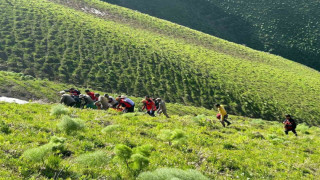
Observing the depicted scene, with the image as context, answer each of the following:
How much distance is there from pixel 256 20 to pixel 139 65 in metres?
85.2

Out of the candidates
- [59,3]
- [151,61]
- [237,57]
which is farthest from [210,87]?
[59,3]

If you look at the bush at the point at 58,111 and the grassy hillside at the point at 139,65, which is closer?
the bush at the point at 58,111

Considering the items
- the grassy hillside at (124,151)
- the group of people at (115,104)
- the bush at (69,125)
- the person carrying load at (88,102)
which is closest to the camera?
the grassy hillside at (124,151)

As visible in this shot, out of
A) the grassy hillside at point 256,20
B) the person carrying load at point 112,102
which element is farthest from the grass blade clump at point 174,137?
the grassy hillside at point 256,20

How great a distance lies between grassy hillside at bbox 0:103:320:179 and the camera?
316 inches

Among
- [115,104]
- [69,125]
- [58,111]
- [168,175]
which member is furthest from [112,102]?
[168,175]

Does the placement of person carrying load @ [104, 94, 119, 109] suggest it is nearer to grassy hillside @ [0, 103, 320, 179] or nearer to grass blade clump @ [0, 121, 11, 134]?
grassy hillside @ [0, 103, 320, 179]

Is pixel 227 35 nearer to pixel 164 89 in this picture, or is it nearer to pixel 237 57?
pixel 237 57

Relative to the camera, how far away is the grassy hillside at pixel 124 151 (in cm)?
802

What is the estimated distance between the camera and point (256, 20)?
113500mm

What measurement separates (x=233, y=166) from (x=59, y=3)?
227ft

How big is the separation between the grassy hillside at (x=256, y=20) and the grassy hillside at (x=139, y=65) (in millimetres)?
41719

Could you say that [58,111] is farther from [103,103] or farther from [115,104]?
[115,104]

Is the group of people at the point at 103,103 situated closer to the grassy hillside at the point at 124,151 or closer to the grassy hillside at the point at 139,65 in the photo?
the grassy hillside at the point at 124,151
